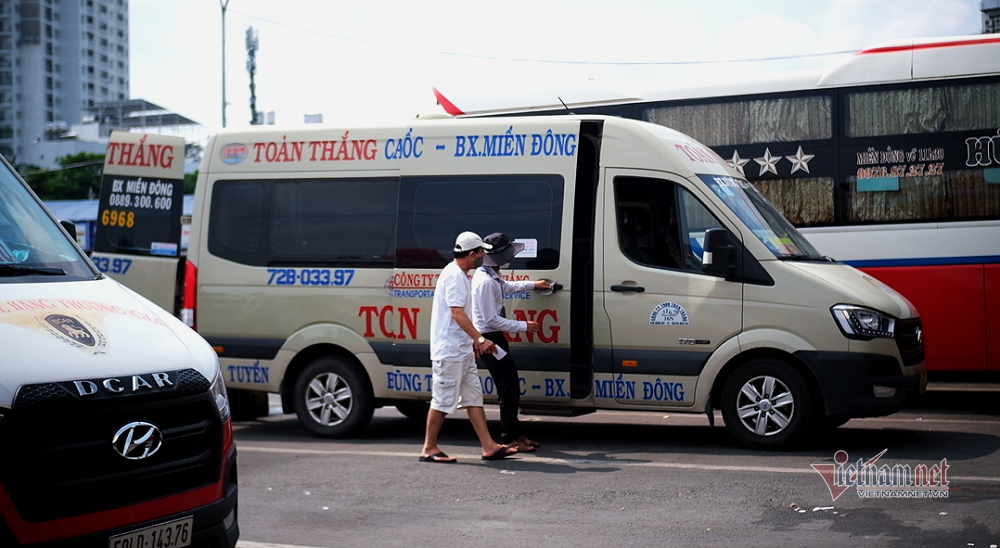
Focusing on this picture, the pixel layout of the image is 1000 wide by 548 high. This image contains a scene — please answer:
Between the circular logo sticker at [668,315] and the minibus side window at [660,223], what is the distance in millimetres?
314

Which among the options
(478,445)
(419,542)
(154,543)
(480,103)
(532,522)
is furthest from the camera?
(480,103)

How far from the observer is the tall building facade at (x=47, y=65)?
420 ft

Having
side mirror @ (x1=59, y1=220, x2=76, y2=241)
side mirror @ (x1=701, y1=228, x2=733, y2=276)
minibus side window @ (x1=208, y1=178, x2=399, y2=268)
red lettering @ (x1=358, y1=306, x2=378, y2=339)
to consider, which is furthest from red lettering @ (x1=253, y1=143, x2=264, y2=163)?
side mirror @ (x1=59, y1=220, x2=76, y2=241)

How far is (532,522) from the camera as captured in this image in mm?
6207

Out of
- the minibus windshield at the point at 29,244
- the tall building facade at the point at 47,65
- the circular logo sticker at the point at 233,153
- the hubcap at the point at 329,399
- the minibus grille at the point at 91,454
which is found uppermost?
the tall building facade at the point at 47,65

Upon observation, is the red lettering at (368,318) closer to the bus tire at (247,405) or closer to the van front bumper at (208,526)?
the bus tire at (247,405)

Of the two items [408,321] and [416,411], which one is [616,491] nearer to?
[408,321]

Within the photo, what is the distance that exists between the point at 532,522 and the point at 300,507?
5.40 feet

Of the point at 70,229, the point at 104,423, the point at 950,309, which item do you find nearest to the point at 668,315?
the point at 950,309

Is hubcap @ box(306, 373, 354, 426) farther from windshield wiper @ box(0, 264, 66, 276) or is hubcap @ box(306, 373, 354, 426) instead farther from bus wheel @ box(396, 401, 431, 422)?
windshield wiper @ box(0, 264, 66, 276)

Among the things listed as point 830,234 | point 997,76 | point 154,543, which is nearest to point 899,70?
point 997,76

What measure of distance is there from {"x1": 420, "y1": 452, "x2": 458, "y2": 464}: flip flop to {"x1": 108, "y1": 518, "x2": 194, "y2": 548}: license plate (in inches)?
173

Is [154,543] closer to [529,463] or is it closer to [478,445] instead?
[529,463]

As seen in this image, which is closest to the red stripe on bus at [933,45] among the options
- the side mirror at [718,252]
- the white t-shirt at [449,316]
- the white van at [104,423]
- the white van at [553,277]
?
the white van at [553,277]
